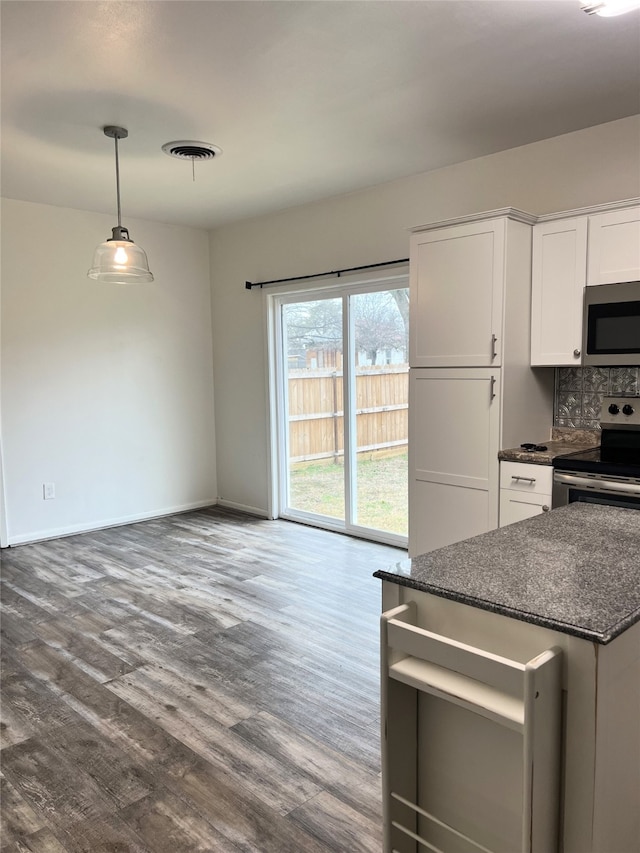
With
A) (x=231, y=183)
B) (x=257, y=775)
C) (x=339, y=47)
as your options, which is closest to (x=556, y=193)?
(x=339, y=47)

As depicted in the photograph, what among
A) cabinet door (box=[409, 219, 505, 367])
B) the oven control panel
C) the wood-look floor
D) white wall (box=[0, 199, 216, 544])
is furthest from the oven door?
white wall (box=[0, 199, 216, 544])

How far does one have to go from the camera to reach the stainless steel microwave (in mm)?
2988

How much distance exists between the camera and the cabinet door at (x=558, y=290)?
127 inches

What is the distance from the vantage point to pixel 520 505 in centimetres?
324

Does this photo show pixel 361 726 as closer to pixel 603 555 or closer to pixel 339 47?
pixel 603 555

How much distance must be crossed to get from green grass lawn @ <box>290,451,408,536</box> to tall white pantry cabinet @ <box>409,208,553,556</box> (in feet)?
2.92

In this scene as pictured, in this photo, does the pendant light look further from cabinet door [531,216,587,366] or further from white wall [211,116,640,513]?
cabinet door [531,216,587,366]

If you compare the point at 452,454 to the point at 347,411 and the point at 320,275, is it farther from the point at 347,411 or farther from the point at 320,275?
the point at 320,275

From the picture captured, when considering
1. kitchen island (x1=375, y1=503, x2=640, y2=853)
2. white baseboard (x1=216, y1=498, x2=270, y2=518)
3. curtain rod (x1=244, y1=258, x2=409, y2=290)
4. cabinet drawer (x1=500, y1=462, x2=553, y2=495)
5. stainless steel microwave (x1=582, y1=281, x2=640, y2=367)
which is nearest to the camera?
kitchen island (x1=375, y1=503, x2=640, y2=853)

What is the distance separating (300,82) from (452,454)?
2039mm

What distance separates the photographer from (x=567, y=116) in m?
3.20

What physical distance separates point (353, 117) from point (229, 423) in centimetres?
339

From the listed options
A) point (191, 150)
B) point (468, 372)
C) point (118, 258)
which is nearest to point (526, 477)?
point (468, 372)

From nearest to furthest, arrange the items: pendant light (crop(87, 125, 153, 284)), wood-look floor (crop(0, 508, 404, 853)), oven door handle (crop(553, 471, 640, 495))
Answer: wood-look floor (crop(0, 508, 404, 853))
oven door handle (crop(553, 471, 640, 495))
pendant light (crop(87, 125, 153, 284))
